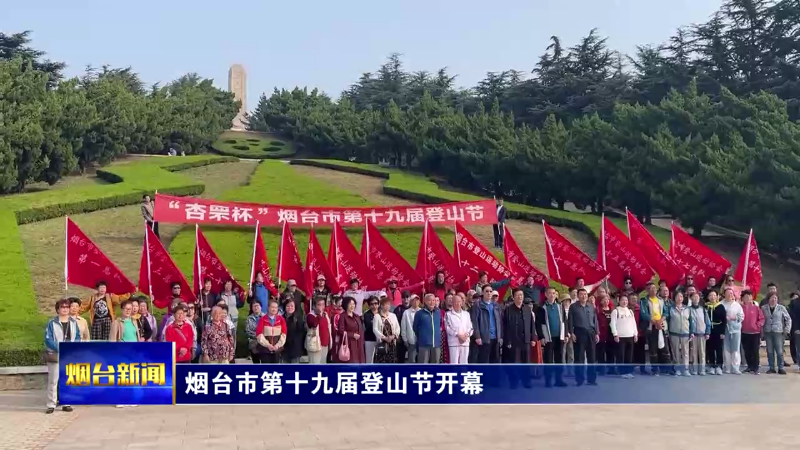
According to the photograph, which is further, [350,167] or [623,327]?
[350,167]

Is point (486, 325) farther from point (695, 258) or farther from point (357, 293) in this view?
point (695, 258)

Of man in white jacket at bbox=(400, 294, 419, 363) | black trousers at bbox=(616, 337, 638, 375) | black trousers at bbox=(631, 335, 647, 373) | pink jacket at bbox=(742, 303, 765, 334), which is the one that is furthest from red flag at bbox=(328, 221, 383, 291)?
pink jacket at bbox=(742, 303, 765, 334)

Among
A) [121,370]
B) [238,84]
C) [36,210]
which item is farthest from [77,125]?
[238,84]

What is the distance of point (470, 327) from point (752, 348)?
15.0ft

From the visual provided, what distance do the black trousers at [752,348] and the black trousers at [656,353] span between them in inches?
49.5

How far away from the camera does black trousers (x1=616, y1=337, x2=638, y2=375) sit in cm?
1102

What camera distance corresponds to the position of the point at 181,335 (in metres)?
9.28

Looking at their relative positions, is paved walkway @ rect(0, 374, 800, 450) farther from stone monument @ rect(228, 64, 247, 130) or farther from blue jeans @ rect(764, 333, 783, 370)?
stone monument @ rect(228, 64, 247, 130)

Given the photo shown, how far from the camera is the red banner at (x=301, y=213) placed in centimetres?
1557

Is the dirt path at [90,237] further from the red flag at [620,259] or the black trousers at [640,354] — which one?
the black trousers at [640,354]

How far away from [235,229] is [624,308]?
1042cm

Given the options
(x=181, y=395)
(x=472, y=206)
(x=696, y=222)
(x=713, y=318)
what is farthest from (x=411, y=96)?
(x=181, y=395)

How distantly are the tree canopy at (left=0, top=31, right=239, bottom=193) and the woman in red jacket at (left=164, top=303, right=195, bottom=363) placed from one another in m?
14.2

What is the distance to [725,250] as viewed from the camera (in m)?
21.0
